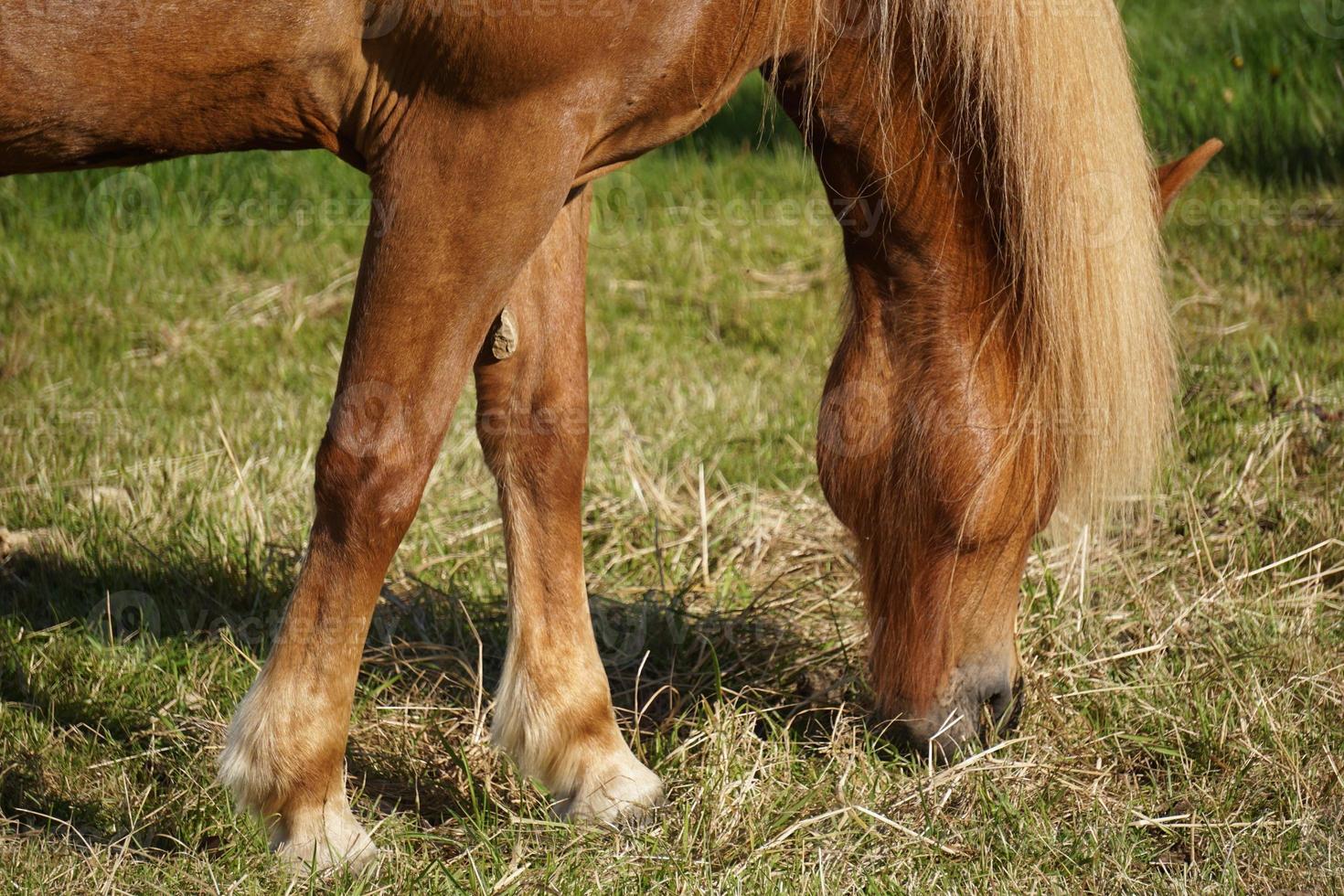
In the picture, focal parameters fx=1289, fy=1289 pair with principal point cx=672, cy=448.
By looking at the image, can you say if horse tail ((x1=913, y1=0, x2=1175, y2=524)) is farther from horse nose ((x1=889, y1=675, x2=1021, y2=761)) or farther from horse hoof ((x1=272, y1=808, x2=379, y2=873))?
horse hoof ((x1=272, y1=808, x2=379, y2=873))

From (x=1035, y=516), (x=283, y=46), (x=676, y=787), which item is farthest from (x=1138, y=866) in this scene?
(x=283, y=46)

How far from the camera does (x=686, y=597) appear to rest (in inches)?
121

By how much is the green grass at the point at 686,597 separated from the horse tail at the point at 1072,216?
2.08ft

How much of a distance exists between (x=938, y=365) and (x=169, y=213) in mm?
4311

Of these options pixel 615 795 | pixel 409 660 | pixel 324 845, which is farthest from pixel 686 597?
pixel 324 845

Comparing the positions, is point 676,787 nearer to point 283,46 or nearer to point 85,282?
point 283,46

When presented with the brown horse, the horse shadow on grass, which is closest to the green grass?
the horse shadow on grass

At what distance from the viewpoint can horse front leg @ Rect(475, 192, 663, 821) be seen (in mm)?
2391

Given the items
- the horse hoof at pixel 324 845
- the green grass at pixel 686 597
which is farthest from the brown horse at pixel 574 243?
the green grass at pixel 686 597

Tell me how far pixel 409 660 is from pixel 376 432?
0.93 meters

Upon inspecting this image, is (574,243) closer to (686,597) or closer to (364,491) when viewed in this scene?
(364,491)

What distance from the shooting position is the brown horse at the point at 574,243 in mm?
1829

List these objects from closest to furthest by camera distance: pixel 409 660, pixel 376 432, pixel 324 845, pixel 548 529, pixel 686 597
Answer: pixel 376 432, pixel 324 845, pixel 548 529, pixel 409 660, pixel 686 597

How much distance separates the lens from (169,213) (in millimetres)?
5500
